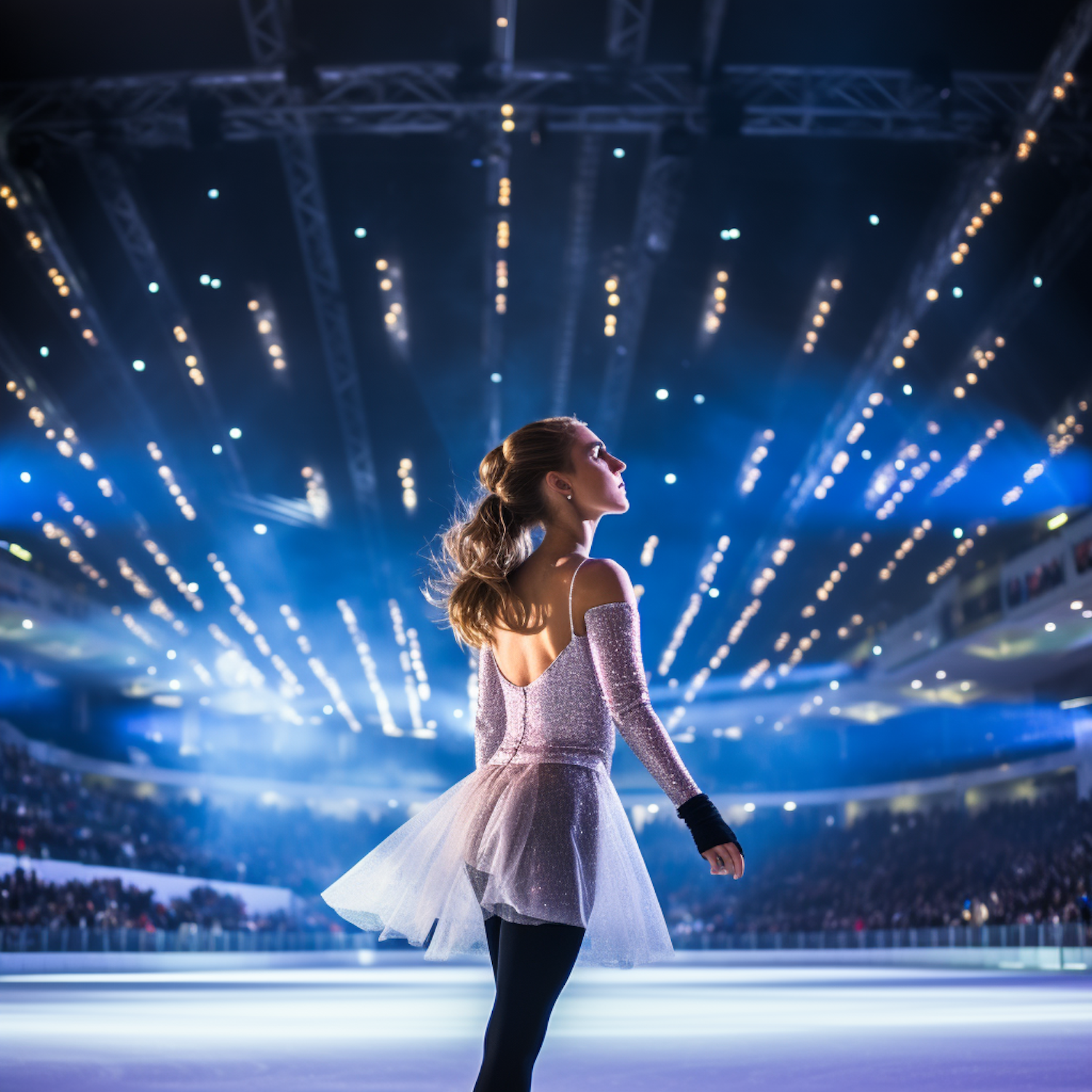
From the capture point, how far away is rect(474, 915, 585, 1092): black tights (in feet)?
7.11

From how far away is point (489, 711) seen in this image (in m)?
2.69

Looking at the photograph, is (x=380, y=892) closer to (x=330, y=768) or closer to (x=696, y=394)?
(x=696, y=394)

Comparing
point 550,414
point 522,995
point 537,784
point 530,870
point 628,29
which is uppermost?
point 628,29

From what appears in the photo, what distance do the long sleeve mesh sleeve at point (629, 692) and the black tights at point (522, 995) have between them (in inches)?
13.0

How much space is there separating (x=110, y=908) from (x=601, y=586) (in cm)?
2439

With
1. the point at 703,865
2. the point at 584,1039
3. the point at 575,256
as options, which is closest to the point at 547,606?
the point at 584,1039

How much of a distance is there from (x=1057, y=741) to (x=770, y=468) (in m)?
14.4

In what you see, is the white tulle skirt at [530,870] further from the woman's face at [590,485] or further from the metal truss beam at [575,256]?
the metal truss beam at [575,256]

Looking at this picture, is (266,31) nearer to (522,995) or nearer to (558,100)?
(558,100)

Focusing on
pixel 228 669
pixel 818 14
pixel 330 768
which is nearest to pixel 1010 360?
pixel 818 14

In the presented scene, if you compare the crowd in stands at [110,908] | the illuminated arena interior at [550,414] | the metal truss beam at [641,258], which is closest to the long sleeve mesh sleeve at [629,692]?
the illuminated arena interior at [550,414]

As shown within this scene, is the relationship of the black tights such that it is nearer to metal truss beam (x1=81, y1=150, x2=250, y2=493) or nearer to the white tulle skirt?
the white tulle skirt

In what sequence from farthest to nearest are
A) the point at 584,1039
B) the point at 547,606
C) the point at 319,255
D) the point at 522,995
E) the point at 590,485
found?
the point at 319,255
the point at 584,1039
the point at 590,485
the point at 547,606
the point at 522,995

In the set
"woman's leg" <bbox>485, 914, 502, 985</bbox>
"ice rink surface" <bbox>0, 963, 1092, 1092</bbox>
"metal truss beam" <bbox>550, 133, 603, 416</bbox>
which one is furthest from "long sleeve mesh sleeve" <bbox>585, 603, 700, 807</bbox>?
"metal truss beam" <bbox>550, 133, 603, 416</bbox>
